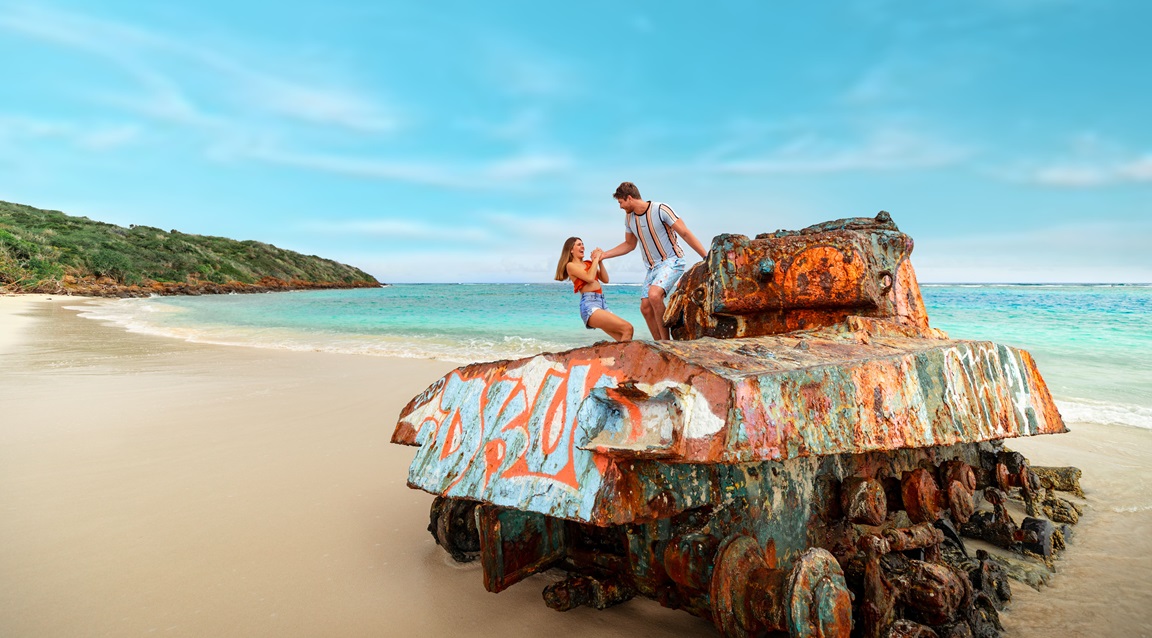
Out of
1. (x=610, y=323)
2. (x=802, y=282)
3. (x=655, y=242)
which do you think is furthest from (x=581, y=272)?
(x=802, y=282)

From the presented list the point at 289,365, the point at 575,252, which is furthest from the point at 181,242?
the point at 575,252

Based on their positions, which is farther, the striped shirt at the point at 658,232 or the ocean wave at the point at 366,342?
the ocean wave at the point at 366,342

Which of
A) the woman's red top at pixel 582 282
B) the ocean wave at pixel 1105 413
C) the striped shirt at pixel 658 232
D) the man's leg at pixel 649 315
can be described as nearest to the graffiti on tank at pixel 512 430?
the man's leg at pixel 649 315

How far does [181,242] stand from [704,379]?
71.4 m

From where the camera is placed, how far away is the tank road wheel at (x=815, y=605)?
1537 millimetres

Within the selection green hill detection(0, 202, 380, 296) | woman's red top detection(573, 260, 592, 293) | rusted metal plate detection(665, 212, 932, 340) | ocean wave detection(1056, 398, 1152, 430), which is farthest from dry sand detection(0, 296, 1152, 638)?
green hill detection(0, 202, 380, 296)

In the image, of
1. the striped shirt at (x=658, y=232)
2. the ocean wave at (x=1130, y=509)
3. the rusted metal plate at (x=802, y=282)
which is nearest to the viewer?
the rusted metal plate at (x=802, y=282)

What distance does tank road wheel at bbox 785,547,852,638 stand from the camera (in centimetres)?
154

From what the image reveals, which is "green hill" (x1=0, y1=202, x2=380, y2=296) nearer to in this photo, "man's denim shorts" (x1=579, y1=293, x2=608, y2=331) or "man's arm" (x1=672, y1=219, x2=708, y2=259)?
"man's denim shorts" (x1=579, y1=293, x2=608, y2=331)

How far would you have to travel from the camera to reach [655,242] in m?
4.41

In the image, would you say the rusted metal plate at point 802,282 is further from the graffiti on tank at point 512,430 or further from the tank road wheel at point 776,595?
the tank road wheel at point 776,595

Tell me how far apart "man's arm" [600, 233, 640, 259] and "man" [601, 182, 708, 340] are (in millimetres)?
32

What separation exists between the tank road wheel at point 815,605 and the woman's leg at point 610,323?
271cm

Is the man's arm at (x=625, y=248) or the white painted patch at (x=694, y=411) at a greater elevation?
the man's arm at (x=625, y=248)
